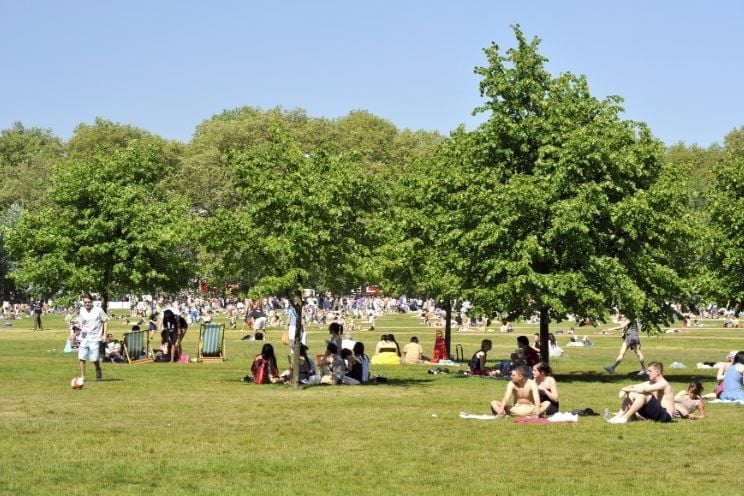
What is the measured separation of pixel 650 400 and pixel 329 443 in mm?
6304

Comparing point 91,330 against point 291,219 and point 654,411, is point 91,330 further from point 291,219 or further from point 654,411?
point 654,411

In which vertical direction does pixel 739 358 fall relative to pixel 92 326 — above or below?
below

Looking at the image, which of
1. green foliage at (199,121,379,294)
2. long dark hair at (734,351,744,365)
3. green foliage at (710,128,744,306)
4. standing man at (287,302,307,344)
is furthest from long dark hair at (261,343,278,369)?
green foliage at (710,128,744,306)

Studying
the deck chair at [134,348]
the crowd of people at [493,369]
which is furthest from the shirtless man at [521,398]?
the deck chair at [134,348]

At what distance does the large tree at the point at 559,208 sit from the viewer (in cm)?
3209

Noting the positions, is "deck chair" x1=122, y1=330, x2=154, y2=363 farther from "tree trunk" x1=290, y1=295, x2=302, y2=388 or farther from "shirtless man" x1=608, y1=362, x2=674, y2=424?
"shirtless man" x1=608, y1=362, x2=674, y2=424

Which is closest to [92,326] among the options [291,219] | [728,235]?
[291,219]

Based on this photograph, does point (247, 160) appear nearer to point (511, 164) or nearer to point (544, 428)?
point (511, 164)

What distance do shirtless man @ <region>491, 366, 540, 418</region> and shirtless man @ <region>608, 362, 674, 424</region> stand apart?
51.7 inches

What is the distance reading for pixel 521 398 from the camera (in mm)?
22734

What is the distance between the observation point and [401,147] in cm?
13675

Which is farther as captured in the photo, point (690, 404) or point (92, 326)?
point (92, 326)

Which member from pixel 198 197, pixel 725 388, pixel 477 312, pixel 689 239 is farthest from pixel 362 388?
pixel 198 197

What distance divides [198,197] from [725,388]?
93.1m
